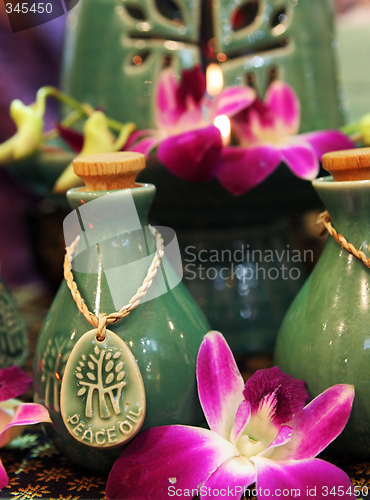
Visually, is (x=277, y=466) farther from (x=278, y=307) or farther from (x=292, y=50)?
(x=292, y=50)

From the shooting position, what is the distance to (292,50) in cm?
47

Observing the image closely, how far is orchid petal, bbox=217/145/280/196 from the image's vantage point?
0.39 m

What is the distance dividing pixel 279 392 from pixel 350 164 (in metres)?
0.15

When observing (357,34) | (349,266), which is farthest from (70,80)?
(357,34)

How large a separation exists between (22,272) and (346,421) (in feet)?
2.22

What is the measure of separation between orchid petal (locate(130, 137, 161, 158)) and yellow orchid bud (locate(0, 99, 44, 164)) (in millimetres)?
85

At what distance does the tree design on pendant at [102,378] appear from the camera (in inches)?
11.7

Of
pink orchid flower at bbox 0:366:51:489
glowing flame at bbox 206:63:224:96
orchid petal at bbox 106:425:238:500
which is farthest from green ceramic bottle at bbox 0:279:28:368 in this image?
glowing flame at bbox 206:63:224:96

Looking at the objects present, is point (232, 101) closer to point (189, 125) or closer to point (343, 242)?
point (189, 125)

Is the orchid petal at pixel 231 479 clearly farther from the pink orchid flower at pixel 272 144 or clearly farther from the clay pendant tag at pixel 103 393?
the pink orchid flower at pixel 272 144

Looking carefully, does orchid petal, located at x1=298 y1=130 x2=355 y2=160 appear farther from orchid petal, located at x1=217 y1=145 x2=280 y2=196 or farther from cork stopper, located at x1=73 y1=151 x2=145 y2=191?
cork stopper, located at x1=73 y1=151 x2=145 y2=191

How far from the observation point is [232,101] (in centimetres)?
42

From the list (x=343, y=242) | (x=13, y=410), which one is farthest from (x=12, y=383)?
(x=343, y=242)

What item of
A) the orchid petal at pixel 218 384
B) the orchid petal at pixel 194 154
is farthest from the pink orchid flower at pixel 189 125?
Result: the orchid petal at pixel 218 384
